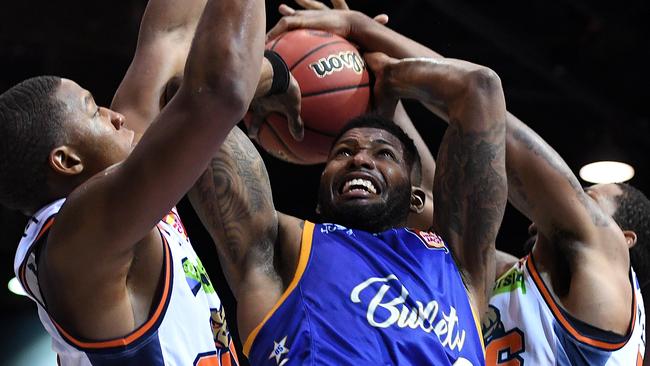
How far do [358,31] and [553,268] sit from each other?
38.6 inches

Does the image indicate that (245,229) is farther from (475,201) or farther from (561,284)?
(561,284)

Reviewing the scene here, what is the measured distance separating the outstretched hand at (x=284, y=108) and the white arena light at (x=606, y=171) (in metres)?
4.06

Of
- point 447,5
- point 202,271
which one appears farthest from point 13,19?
point 202,271

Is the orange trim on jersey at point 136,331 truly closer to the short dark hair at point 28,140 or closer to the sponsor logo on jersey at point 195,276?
the sponsor logo on jersey at point 195,276

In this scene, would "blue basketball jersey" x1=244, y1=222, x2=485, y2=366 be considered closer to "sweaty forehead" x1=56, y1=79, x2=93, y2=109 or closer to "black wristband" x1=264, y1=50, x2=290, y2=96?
"black wristband" x1=264, y1=50, x2=290, y2=96

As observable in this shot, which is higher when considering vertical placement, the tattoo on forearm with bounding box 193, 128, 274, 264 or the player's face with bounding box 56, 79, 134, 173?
the player's face with bounding box 56, 79, 134, 173

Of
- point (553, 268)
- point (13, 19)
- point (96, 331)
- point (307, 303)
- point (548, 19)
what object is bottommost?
point (13, 19)

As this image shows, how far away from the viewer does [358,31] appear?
3311mm

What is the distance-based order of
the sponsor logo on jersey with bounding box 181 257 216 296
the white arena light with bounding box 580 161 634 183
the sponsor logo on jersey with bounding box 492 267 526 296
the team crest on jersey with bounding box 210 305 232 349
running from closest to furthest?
the sponsor logo on jersey with bounding box 181 257 216 296 < the team crest on jersey with bounding box 210 305 232 349 < the sponsor logo on jersey with bounding box 492 267 526 296 < the white arena light with bounding box 580 161 634 183

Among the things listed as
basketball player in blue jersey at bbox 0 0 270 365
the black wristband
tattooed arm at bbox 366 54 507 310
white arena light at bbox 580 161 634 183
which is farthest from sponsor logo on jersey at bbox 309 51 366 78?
white arena light at bbox 580 161 634 183

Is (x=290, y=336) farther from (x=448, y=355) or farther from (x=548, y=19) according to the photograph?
(x=548, y=19)

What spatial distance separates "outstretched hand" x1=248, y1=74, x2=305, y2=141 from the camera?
2.98 metres

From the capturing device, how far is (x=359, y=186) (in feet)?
9.39

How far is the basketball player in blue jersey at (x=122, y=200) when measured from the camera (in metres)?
1.98
